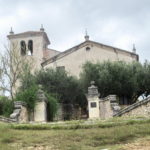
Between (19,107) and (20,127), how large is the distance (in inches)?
322

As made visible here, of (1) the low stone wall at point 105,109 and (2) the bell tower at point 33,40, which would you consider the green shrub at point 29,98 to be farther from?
(2) the bell tower at point 33,40

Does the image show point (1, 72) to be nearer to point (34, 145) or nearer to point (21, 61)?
point (21, 61)

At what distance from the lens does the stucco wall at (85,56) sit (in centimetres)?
4669

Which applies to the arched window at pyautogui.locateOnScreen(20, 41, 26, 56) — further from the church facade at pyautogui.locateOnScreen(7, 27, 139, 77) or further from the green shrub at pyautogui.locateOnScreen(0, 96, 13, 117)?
the green shrub at pyautogui.locateOnScreen(0, 96, 13, 117)

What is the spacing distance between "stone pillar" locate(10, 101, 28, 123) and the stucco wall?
2280 cm

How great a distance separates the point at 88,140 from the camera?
11664 mm

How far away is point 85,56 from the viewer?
155 feet

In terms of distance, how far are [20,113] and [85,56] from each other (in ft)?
81.8

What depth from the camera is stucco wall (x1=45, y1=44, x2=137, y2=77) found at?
46688 millimetres

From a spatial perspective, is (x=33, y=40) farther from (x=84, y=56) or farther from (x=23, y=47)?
(x=84, y=56)

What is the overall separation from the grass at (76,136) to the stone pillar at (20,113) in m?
7.04

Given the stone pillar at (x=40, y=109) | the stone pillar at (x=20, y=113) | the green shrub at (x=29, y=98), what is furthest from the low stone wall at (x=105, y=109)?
the stone pillar at (x=20, y=113)

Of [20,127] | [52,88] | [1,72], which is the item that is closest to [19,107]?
[20,127]

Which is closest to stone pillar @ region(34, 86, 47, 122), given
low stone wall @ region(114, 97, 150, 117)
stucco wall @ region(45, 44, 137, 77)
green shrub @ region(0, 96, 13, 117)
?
green shrub @ region(0, 96, 13, 117)
